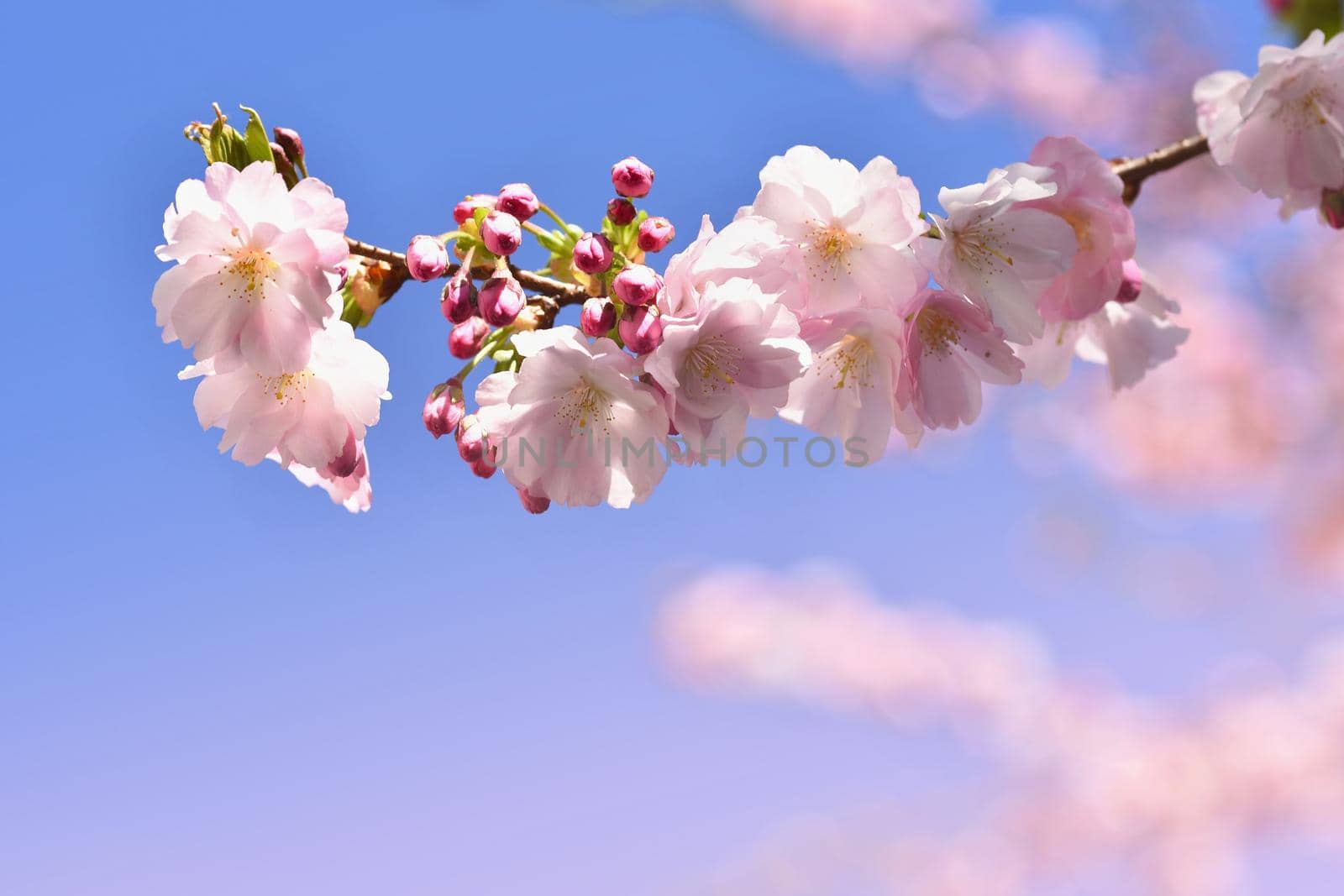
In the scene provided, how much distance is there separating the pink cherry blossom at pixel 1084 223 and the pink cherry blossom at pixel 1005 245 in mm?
44

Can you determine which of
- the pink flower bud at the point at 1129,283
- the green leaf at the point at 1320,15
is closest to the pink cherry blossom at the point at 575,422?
the pink flower bud at the point at 1129,283

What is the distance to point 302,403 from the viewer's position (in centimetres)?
126

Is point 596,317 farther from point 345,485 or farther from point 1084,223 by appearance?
point 1084,223

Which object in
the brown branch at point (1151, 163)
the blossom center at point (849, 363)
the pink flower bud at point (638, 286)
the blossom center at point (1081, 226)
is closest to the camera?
the pink flower bud at point (638, 286)

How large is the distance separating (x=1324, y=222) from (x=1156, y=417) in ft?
24.3

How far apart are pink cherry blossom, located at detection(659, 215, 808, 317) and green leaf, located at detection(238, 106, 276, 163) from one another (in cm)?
52

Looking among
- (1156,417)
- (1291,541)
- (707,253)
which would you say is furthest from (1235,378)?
(707,253)

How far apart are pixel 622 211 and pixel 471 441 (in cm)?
33

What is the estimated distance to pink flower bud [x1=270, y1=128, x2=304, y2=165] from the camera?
1.26 metres

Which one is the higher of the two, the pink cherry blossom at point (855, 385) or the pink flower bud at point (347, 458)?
the pink cherry blossom at point (855, 385)

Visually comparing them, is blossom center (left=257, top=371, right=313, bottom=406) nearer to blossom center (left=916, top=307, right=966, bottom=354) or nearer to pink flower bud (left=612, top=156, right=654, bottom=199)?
pink flower bud (left=612, top=156, right=654, bottom=199)

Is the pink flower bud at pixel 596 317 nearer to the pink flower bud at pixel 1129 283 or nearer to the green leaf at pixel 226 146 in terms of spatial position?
the green leaf at pixel 226 146

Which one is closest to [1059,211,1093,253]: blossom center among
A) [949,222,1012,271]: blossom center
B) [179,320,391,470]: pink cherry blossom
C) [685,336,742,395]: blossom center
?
[949,222,1012,271]: blossom center

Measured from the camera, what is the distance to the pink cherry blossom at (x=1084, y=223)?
1.39 meters
